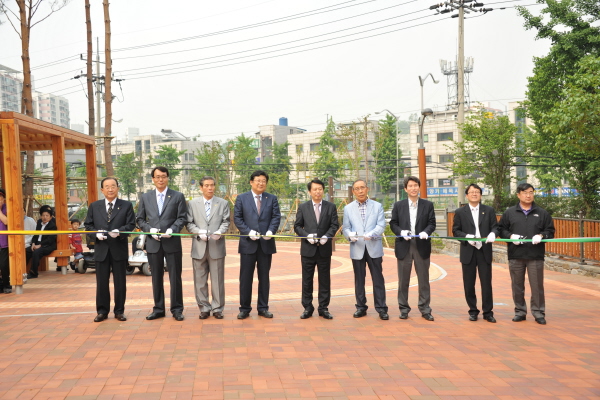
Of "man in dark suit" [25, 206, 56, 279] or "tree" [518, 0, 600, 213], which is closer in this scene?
"man in dark suit" [25, 206, 56, 279]

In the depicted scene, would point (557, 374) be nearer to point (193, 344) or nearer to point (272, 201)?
point (193, 344)

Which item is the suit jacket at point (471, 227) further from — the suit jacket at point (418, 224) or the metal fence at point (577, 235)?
the metal fence at point (577, 235)

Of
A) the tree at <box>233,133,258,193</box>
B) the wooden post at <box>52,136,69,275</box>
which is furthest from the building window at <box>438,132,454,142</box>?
the wooden post at <box>52,136,69,275</box>

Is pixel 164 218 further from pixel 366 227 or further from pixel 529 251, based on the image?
pixel 529 251

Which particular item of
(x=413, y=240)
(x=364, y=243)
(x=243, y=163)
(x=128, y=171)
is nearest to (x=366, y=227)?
(x=364, y=243)

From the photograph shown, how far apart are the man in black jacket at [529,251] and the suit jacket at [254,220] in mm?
3011

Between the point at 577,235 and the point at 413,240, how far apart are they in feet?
23.4

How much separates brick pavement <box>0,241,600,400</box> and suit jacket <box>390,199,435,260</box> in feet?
2.92

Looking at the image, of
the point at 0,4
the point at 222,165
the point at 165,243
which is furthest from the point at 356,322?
the point at 222,165

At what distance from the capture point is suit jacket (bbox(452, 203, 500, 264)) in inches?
287

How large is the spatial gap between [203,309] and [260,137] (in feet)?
206

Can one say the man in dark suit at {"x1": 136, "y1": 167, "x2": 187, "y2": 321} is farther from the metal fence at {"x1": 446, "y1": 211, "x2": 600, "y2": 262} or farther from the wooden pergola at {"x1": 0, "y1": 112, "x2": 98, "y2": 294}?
the metal fence at {"x1": 446, "y1": 211, "x2": 600, "y2": 262}

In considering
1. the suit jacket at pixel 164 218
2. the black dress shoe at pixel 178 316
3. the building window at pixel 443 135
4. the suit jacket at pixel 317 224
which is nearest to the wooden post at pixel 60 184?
the suit jacket at pixel 164 218

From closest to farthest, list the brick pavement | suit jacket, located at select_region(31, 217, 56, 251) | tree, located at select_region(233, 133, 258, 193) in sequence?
the brick pavement < suit jacket, located at select_region(31, 217, 56, 251) < tree, located at select_region(233, 133, 258, 193)
